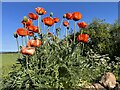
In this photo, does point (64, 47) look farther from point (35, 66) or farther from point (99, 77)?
point (99, 77)

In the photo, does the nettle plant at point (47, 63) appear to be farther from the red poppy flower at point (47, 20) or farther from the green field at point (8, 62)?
the green field at point (8, 62)

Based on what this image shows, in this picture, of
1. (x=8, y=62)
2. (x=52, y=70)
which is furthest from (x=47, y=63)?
(x=8, y=62)

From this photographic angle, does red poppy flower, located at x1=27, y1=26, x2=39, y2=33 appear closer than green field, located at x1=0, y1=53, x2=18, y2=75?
Yes

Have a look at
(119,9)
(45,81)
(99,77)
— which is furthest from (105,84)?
(119,9)

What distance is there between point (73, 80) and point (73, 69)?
0.13 m

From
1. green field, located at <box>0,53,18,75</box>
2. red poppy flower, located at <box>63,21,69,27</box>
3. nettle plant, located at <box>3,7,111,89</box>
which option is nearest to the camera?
nettle plant, located at <box>3,7,111,89</box>

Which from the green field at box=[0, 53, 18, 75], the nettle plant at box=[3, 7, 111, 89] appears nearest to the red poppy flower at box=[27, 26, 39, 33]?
the nettle plant at box=[3, 7, 111, 89]

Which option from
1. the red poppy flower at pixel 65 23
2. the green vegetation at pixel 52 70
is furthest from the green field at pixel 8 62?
the green vegetation at pixel 52 70

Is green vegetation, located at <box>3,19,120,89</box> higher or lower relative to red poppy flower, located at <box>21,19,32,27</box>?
lower

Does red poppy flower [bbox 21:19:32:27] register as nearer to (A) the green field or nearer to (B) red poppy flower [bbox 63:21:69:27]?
(B) red poppy flower [bbox 63:21:69:27]

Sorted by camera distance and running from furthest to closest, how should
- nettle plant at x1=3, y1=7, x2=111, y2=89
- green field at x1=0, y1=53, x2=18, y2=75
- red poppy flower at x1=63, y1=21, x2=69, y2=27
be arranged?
green field at x1=0, y1=53, x2=18, y2=75 < red poppy flower at x1=63, y1=21, x2=69, y2=27 < nettle plant at x1=3, y1=7, x2=111, y2=89

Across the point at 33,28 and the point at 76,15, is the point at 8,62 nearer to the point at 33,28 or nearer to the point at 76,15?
the point at 33,28

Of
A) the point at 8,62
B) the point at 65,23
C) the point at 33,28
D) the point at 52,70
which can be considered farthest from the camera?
the point at 8,62

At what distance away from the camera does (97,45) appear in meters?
6.89
